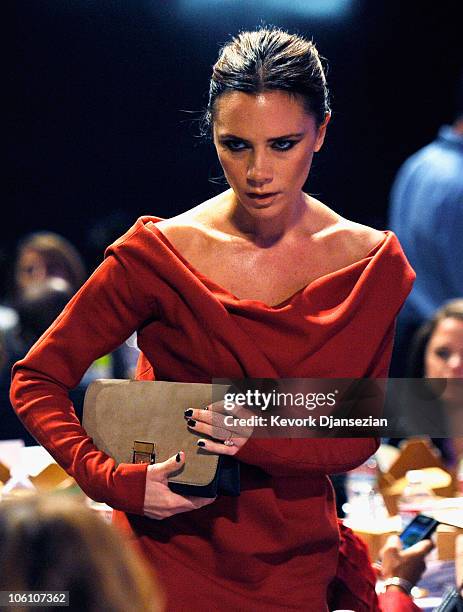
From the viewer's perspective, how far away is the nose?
5.69ft

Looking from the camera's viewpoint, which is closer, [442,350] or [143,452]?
[143,452]

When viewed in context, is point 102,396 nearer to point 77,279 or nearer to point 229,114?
point 229,114

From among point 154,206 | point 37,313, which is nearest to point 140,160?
point 154,206

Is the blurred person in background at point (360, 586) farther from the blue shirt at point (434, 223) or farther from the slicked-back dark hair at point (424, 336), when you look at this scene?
the blue shirt at point (434, 223)

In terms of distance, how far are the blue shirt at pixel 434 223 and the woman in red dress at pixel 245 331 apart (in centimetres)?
347

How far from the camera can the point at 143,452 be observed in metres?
1.78

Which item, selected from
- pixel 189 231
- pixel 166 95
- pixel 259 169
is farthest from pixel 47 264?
pixel 259 169

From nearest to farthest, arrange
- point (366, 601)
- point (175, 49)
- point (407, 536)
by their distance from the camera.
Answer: point (366, 601) → point (407, 536) → point (175, 49)

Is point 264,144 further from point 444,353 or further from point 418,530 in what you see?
point 444,353

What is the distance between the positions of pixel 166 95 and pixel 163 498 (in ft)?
14.1

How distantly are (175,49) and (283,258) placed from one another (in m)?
4.07

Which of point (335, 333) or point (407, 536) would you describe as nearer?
point (335, 333)

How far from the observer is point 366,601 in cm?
191

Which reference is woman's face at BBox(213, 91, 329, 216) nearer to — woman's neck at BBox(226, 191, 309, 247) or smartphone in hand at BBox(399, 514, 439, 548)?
woman's neck at BBox(226, 191, 309, 247)
